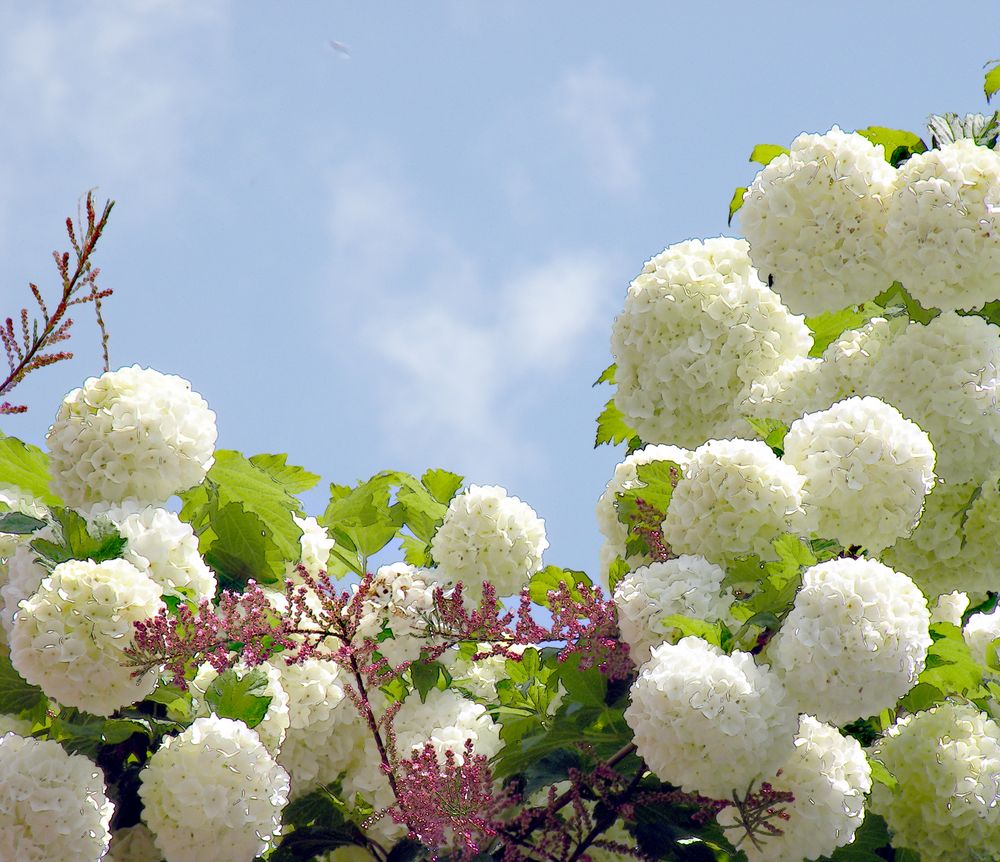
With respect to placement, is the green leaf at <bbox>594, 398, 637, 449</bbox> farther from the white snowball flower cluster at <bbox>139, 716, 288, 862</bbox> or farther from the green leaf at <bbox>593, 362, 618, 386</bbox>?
the white snowball flower cluster at <bbox>139, 716, 288, 862</bbox>

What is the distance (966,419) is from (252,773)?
196 centimetres

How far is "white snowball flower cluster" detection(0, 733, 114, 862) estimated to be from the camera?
3035 mm

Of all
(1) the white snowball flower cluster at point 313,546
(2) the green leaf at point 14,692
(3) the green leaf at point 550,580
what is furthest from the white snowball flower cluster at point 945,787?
(2) the green leaf at point 14,692

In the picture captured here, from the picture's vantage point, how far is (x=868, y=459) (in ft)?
10.0

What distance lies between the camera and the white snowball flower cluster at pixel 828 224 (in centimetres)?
350

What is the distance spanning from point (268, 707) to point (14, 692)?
673 millimetres

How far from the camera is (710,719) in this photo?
8.66ft

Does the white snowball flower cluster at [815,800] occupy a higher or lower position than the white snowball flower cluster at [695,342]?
lower

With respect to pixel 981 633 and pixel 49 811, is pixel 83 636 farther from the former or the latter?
pixel 981 633

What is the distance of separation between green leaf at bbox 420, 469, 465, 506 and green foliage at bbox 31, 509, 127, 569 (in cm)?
134

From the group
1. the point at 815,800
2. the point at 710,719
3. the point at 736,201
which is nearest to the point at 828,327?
the point at 736,201

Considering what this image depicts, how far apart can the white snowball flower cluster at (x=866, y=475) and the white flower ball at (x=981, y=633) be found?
728 mm

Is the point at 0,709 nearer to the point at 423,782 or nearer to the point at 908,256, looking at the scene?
the point at 423,782

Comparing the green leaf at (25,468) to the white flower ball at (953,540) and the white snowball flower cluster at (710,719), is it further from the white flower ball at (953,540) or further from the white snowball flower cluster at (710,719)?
the white flower ball at (953,540)
